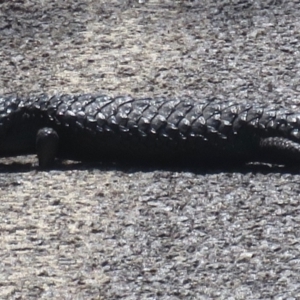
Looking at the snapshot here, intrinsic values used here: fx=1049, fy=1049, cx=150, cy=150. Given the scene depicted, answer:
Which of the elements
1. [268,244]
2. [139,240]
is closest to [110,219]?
[139,240]

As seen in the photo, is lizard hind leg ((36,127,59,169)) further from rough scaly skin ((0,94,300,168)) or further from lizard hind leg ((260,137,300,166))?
lizard hind leg ((260,137,300,166))

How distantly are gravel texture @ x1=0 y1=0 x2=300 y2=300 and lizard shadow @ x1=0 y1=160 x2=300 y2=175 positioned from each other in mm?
17

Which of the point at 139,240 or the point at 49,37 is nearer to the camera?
the point at 139,240

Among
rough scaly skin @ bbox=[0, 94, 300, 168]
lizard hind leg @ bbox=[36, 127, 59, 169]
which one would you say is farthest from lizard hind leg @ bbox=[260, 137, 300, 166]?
lizard hind leg @ bbox=[36, 127, 59, 169]

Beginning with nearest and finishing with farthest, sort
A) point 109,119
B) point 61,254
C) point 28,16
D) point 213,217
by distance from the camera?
1. point 61,254
2. point 213,217
3. point 109,119
4. point 28,16

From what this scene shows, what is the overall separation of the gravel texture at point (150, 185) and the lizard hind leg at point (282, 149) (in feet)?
0.33

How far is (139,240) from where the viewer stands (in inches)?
195

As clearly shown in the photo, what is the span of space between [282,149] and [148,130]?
74 cm

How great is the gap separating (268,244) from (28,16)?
145 inches

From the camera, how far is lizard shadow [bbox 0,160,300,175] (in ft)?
18.8

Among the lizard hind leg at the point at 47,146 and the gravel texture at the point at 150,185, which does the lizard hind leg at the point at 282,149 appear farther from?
the lizard hind leg at the point at 47,146

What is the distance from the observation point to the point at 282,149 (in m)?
5.68

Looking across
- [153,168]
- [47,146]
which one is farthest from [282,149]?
[47,146]

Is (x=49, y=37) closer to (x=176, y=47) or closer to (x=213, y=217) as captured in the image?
(x=176, y=47)
